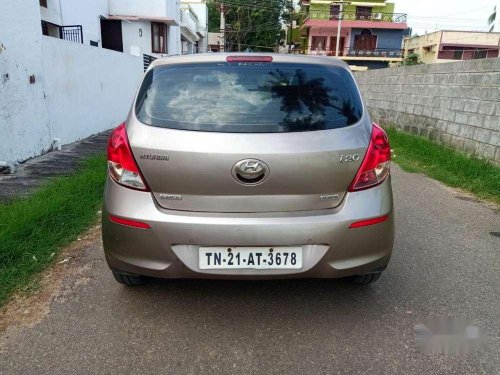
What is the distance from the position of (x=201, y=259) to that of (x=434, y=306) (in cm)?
156

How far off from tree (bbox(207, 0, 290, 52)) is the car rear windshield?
4267cm

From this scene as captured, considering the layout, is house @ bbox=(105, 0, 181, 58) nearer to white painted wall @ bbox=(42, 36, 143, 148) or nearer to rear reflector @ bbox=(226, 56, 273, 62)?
white painted wall @ bbox=(42, 36, 143, 148)

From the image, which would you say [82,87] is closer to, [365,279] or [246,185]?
[246,185]

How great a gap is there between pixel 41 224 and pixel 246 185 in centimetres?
238

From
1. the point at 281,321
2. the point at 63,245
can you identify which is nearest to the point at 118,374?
the point at 281,321

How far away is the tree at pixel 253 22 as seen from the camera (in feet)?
146

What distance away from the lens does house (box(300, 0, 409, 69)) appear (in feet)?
128

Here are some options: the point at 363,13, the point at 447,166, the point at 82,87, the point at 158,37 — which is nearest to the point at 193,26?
the point at 158,37

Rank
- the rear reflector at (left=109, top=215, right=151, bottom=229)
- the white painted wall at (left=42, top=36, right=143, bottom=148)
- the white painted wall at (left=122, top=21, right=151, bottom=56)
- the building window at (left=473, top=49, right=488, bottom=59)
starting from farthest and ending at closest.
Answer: the building window at (left=473, top=49, right=488, bottom=59) → the white painted wall at (left=122, top=21, right=151, bottom=56) → the white painted wall at (left=42, top=36, right=143, bottom=148) → the rear reflector at (left=109, top=215, right=151, bottom=229)

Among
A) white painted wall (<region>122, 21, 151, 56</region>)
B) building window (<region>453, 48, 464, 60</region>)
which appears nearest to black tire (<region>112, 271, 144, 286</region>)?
white painted wall (<region>122, 21, 151, 56</region>)

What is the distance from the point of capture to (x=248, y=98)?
2.39 m

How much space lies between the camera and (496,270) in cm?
322

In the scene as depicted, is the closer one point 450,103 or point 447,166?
point 447,166

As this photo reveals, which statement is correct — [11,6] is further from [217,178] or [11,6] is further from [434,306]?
[434,306]
